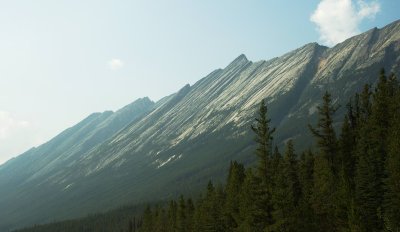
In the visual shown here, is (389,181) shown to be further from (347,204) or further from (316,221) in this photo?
(316,221)

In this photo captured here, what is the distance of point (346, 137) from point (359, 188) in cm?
1921

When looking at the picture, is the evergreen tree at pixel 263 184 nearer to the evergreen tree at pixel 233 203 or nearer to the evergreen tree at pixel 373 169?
the evergreen tree at pixel 373 169

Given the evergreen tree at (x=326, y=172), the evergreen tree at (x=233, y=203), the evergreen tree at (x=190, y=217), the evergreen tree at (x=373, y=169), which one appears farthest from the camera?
the evergreen tree at (x=190, y=217)

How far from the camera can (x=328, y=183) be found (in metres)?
67.5

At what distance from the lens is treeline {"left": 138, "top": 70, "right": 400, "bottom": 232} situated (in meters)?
49.7

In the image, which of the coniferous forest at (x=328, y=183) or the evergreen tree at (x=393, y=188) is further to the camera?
the evergreen tree at (x=393, y=188)

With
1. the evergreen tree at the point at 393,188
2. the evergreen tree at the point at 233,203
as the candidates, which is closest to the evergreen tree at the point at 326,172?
the evergreen tree at the point at 393,188

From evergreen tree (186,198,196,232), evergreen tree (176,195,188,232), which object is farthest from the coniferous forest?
evergreen tree (176,195,188,232)

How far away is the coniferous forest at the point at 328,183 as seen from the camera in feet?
163

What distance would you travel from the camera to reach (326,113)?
67250mm

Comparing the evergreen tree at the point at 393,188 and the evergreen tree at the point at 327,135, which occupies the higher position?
the evergreen tree at the point at 327,135

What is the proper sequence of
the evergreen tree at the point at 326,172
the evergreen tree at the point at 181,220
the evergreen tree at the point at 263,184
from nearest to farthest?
the evergreen tree at the point at 263,184
the evergreen tree at the point at 326,172
the evergreen tree at the point at 181,220

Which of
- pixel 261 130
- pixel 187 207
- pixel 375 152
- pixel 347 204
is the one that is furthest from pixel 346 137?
pixel 187 207

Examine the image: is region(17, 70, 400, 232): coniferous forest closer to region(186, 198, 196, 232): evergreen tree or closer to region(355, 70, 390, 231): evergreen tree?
region(355, 70, 390, 231): evergreen tree
